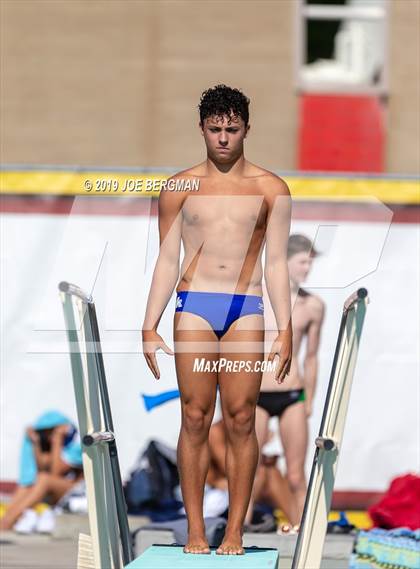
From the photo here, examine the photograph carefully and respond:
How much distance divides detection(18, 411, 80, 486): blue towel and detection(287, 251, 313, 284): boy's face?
9.39ft

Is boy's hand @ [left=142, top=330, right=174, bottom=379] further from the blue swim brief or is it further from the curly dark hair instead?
the curly dark hair

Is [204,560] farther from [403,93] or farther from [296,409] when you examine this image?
[403,93]

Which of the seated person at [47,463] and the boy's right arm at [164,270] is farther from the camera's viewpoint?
the seated person at [47,463]

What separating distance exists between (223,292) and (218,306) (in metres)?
0.04

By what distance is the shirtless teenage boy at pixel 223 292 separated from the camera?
3617 millimetres

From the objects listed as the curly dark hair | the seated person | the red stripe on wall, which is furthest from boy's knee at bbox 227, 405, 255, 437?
the red stripe on wall

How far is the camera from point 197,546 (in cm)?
372

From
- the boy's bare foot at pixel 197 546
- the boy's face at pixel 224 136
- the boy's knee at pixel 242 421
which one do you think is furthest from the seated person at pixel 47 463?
the boy's face at pixel 224 136

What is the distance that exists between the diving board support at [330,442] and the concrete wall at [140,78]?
5328 millimetres

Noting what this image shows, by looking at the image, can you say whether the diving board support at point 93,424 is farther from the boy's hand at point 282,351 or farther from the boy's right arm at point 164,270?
the boy's hand at point 282,351

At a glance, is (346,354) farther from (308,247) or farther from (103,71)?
(103,71)

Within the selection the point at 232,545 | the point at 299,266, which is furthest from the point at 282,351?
the point at 232,545

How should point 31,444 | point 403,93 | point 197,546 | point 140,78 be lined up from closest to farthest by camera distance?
point 197,546, point 31,444, point 140,78, point 403,93

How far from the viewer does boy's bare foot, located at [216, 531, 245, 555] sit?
3.69 meters
